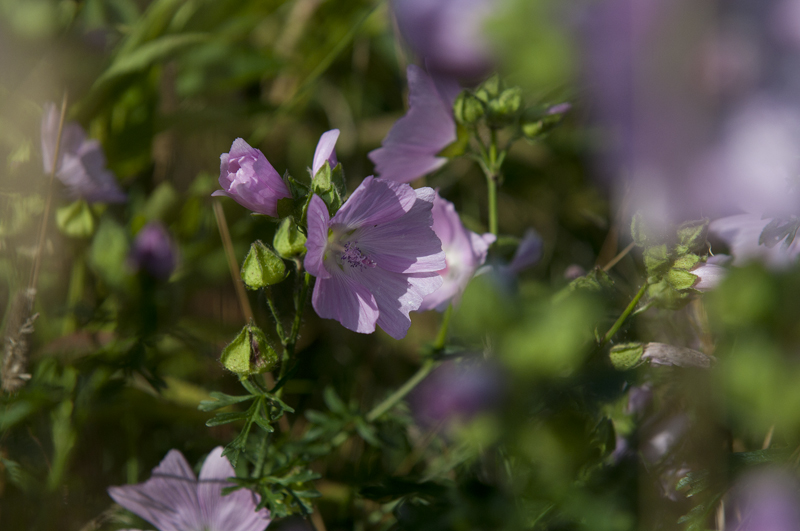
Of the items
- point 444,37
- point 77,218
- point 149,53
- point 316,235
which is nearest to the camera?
point 316,235

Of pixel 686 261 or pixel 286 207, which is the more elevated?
pixel 286 207

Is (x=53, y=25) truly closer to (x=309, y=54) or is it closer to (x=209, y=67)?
(x=209, y=67)

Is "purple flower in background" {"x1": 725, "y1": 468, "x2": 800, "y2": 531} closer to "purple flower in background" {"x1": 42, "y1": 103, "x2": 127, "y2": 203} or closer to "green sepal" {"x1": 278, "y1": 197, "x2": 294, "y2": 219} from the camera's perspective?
"green sepal" {"x1": 278, "y1": 197, "x2": 294, "y2": 219}

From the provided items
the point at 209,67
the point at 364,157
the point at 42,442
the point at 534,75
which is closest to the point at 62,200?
the point at 42,442

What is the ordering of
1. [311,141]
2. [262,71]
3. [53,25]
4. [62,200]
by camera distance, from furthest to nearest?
[311,141] < [262,71] < [53,25] < [62,200]

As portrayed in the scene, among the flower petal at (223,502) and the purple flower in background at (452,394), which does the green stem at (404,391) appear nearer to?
the purple flower in background at (452,394)

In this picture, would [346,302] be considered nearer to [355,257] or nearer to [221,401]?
[355,257]

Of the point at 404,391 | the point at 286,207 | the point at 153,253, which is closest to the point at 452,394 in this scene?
the point at 404,391
